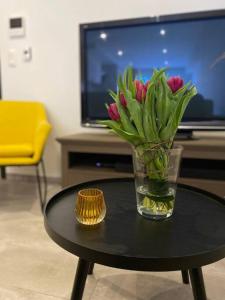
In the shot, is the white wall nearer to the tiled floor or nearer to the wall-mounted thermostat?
the wall-mounted thermostat

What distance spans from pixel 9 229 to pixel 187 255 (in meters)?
1.34

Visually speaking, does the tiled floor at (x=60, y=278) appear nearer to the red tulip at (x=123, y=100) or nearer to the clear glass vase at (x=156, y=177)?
the clear glass vase at (x=156, y=177)

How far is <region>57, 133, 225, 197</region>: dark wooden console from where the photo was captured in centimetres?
190

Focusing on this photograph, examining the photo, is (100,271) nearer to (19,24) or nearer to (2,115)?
(2,115)

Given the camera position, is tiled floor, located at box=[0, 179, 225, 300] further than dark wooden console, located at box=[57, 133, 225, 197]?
No

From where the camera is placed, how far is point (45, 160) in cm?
273

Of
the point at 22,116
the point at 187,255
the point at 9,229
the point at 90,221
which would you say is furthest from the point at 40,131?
the point at 187,255

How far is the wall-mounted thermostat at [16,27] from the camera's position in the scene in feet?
8.36

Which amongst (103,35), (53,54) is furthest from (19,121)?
(103,35)

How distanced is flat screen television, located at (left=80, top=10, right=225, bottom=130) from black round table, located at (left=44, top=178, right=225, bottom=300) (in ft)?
4.04

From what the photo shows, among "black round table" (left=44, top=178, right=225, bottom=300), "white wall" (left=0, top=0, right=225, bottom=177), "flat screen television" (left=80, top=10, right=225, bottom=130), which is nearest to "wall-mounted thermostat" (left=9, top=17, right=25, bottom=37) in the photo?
"white wall" (left=0, top=0, right=225, bottom=177)

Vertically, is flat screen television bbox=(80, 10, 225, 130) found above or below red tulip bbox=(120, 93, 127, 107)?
above

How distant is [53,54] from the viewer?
253 centimetres

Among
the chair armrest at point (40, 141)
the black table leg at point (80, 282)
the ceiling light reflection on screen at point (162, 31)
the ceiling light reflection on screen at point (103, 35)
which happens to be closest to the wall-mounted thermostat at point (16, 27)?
the ceiling light reflection on screen at point (103, 35)
